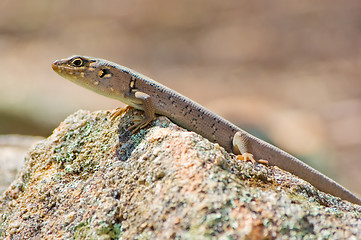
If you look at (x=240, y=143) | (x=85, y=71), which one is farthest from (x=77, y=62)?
(x=240, y=143)

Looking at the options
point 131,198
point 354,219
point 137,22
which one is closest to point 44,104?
point 137,22

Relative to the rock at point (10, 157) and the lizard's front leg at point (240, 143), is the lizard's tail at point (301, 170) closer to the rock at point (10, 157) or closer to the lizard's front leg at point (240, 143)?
the lizard's front leg at point (240, 143)

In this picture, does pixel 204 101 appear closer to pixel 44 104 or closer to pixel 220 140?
pixel 44 104

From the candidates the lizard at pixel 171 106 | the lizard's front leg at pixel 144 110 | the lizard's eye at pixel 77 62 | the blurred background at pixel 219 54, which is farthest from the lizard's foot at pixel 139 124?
the blurred background at pixel 219 54

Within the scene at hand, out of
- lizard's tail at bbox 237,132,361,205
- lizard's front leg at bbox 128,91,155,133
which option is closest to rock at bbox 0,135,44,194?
lizard's front leg at bbox 128,91,155,133

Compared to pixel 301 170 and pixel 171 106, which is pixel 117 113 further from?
pixel 301 170

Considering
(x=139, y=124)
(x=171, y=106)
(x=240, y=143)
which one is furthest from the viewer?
(x=240, y=143)

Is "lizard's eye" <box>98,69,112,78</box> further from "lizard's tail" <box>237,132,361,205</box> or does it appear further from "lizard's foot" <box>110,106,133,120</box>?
"lizard's tail" <box>237,132,361,205</box>
